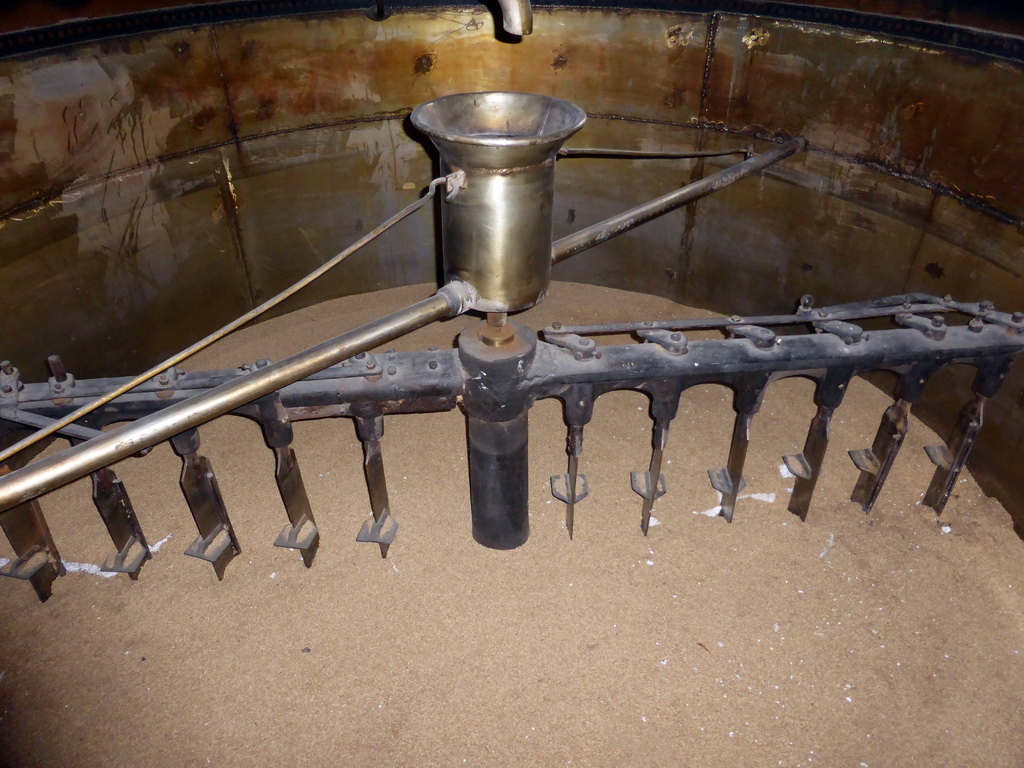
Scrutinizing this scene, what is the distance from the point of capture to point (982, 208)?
8.20ft

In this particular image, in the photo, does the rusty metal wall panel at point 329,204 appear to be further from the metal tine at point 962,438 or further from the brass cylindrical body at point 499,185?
the metal tine at point 962,438

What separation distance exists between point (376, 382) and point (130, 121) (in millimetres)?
1847

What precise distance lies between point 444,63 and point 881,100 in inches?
79.5

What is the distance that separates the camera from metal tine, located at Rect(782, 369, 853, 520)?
2.08 m

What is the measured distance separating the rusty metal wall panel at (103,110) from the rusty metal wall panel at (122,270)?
88 mm

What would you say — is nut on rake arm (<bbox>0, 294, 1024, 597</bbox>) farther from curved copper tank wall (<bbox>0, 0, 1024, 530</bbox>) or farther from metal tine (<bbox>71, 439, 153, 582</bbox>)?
curved copper tank wall (<bbox>0, 0, 1024, 530</bbox>)

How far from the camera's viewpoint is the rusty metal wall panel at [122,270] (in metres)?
2.62

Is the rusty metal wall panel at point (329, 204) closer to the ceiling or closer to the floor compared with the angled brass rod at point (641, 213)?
closer to the floor

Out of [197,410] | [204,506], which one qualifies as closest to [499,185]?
[197,410]

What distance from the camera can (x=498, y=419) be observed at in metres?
1.91

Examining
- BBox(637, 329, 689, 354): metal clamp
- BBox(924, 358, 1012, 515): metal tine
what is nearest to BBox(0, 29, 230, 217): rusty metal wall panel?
BBox(637, 329, 689, 354): metal clamp

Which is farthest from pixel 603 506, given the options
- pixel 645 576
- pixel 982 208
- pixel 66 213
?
pixel 66 213

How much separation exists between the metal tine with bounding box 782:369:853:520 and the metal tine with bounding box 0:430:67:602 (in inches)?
90.9

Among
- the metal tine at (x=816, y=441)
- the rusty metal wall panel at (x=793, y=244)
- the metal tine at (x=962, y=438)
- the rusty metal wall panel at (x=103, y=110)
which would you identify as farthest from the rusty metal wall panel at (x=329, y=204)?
the metal tine at (x=962, y=438)
